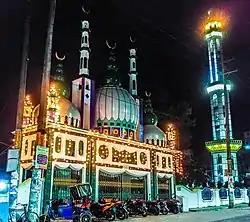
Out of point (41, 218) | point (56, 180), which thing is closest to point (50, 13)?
point (41, 218)

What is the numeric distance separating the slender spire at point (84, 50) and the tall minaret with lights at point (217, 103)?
21566mm

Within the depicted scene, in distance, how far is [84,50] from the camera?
96.3 feet

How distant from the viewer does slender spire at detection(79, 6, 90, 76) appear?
28495 millimetres

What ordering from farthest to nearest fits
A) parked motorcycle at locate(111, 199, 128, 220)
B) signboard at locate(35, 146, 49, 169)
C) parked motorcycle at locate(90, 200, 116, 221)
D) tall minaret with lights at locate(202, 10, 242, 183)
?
tall minaret with lights at locate(202, 10, 242, 183), parked motorcycle at locate(111, 199, 128, 220), parked motorcycle at locate(90, 200, 116, 221), signboard at locate(35, 146, 49, 169)

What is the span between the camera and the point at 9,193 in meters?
11.7

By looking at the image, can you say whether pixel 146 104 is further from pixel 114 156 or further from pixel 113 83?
pixel 114 156

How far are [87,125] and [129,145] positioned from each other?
3813mm

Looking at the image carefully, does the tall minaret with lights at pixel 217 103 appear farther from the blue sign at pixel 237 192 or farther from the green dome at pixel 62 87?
the green dome at pixel 62 87

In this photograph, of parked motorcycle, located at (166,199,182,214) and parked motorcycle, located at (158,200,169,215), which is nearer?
parked motorcycle, located at (158,200,169,215)

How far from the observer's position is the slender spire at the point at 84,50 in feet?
93.5

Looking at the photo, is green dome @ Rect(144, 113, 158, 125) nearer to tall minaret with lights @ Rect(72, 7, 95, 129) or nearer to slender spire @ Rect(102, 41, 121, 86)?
slender spire @ Rect(102, 41, 121, 86)

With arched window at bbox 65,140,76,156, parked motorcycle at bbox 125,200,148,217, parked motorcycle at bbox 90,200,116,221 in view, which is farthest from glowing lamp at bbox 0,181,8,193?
parked motorcycle at bbox 125,200,148,217

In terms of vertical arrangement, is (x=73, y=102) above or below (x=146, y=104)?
below

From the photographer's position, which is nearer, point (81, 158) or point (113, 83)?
point (81, 158)
